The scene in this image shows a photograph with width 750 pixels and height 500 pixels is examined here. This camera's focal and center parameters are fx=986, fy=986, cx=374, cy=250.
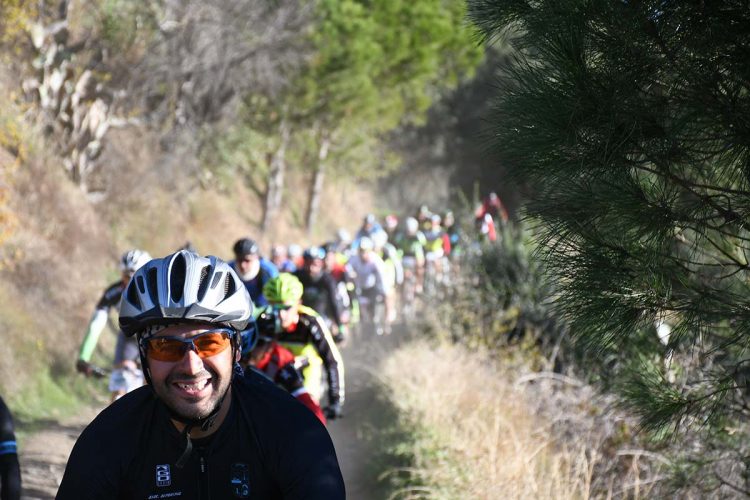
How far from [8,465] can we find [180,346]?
1.97m

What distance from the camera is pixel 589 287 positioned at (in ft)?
14.0

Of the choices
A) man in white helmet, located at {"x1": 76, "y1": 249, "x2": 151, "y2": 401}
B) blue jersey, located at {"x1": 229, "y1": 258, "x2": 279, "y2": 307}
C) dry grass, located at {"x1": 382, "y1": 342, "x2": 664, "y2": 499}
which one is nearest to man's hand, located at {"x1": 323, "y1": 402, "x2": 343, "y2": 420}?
dry grass, located at {"x1": 382, "y1": 342, "x2": 664, "y2": 499}

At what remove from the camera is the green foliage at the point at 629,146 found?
4.00m

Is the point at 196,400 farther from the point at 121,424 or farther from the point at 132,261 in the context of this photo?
the point at 132,261

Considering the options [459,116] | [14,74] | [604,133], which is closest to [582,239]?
[604,133]

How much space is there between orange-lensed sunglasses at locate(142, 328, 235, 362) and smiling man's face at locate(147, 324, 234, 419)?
1cm

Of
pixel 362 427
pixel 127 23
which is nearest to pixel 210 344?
pixel 362 427

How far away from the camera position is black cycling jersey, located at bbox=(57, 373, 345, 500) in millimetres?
3156

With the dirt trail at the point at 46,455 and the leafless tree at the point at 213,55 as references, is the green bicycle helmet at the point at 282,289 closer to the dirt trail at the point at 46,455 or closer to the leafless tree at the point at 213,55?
the dirt trail at the point at 46,455

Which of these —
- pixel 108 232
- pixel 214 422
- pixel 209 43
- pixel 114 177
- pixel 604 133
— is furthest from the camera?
pixel 209 43

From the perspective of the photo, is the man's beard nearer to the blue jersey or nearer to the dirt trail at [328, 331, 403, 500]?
the dirt trail at [328, 331, 403, 500]

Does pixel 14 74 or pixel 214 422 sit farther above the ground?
pixel 14 74

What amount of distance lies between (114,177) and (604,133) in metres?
17.9

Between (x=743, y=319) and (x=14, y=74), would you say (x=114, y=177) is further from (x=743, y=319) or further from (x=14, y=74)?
(x=743, y=319)
